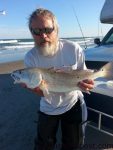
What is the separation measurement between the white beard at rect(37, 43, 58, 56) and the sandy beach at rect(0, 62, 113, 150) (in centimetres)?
158

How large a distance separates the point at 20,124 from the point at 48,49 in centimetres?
297

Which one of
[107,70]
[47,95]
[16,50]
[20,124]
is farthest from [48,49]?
[16,50]

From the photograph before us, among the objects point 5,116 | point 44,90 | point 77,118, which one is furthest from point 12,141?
point 44,90

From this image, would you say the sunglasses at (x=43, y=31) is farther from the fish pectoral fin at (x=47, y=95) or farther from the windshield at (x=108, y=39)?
the windshield at (x=108, y=39)

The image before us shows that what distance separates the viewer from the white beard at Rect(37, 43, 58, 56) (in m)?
3.50

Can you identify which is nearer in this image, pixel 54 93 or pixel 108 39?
pixel 54 93

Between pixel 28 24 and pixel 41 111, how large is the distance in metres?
1.09

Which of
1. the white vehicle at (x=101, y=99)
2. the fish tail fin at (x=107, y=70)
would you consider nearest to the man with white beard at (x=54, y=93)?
the fish tail fin at (x=107, y=70)

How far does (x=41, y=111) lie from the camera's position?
3875 millimetres

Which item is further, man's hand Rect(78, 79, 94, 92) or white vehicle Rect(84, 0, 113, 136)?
white vehicle Rect(84, 0, 113, 136)

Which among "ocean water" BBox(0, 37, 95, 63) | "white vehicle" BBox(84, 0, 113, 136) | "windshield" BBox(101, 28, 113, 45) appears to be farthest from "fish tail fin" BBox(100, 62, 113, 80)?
"ocean water" BBox(0, 37, 95, 63)

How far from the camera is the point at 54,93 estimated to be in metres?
3.65

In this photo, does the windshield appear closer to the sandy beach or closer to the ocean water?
the ocean water

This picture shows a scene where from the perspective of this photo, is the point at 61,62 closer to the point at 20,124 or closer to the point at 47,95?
the point at 47,95
